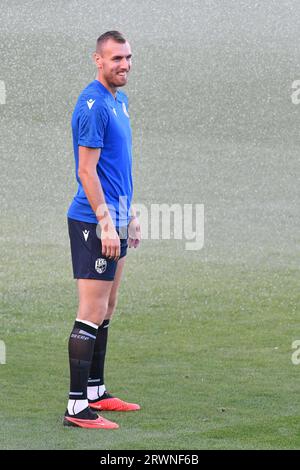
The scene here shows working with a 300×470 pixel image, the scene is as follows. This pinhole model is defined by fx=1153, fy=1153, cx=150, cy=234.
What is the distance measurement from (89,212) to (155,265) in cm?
600

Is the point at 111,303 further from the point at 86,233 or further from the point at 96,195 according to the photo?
the point at 96,195

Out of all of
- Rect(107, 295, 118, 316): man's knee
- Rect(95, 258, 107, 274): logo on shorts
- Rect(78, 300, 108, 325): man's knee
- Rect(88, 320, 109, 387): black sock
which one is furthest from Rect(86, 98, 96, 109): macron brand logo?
Rect(88, 320, 109, 387): black sock

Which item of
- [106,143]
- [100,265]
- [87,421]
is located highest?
[106,143]

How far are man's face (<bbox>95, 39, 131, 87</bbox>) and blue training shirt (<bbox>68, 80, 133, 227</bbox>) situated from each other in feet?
0.28

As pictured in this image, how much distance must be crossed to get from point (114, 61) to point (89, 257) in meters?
1.08

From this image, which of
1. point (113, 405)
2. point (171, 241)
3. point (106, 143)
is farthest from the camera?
point (171, 241)

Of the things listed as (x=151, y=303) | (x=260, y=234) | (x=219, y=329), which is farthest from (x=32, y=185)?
(x=219, y=329)

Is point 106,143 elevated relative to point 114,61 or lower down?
lower down

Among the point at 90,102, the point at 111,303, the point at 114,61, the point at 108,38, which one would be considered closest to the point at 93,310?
the point at 111,303

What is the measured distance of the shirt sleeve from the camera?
6.12 metres

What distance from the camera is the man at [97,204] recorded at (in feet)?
20.2

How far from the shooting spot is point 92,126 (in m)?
6.13

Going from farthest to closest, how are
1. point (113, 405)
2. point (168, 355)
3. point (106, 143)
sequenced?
point (168, 355), point (113, 405), point (106, 143)

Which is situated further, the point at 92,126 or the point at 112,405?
the point at 112,405
